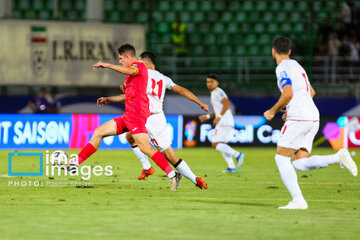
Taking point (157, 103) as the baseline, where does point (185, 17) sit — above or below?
above

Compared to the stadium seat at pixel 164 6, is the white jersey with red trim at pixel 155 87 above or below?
below

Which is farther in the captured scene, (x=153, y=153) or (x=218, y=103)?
(x=218, y=103)

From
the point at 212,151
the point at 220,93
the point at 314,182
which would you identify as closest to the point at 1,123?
the point at 212,151

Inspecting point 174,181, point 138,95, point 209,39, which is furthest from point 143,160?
point 209,39

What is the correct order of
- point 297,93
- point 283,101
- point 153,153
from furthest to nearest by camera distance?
1. point 153,153
2. point 297,93
3. point 283,101

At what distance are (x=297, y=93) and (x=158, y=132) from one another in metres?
2.95

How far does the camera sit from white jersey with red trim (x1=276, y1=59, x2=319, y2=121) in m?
9.07

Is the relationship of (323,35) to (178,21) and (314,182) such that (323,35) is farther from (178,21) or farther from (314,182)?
(314,182)

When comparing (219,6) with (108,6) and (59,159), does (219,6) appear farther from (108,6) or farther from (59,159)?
(59,159)

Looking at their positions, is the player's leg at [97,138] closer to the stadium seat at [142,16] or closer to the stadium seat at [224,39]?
the stadium seat at [224,39]

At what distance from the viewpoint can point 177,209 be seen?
8891 millimetres

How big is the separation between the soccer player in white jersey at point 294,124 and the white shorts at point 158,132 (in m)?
2.47

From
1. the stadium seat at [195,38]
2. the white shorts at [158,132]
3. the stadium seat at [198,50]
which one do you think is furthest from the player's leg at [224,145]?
the stadium seat at [198,50]

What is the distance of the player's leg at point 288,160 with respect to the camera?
351 inches
